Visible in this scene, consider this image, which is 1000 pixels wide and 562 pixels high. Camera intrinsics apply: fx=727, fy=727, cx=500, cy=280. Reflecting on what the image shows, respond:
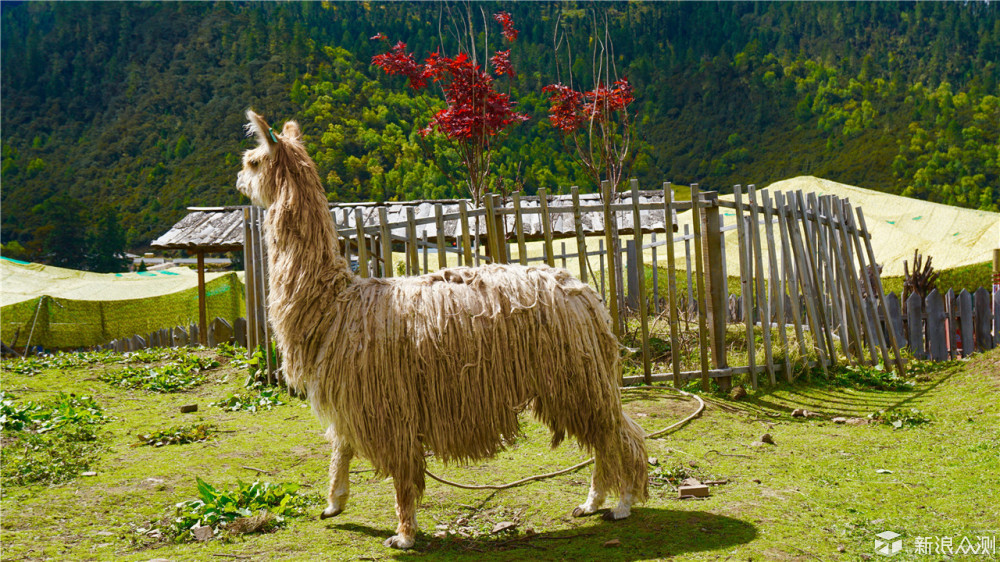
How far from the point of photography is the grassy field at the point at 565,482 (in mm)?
3658

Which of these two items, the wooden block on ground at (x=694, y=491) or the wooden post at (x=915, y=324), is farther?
the wooden post at (x=915, y=324)

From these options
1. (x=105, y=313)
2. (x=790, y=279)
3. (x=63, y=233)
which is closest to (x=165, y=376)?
(x=790, y=279)

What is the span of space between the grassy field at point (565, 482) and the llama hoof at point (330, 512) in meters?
0.09

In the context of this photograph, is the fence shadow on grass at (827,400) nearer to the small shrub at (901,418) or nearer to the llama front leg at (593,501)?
the small shrub at (901,418)

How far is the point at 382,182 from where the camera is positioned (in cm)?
3219

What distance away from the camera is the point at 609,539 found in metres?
3.67

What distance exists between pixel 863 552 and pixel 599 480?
4.36 feet

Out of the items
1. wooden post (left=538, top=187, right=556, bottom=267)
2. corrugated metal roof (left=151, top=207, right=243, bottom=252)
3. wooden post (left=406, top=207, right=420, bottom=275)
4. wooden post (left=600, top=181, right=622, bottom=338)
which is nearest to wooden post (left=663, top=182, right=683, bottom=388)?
wooden post (left=600, top=181, right=622, bottom=338)

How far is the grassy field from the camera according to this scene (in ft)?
12.0

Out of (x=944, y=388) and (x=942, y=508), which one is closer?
(x=942, y=508)

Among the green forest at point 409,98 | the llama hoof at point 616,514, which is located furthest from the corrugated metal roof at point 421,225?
the green forest at point 409,98

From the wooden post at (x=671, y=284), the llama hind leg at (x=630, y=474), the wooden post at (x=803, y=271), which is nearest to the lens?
the llama hind leg at (x=630, y=474)

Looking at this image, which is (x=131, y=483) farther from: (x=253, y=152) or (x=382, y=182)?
(x=382, y=182)

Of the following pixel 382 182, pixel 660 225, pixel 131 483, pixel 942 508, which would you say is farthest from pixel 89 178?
pixel 942 508
